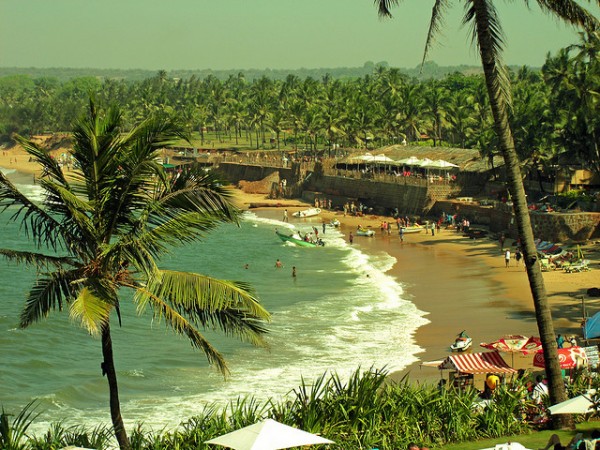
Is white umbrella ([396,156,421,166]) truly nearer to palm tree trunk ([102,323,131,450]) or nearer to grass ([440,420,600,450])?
grass ([440,420,600,450])

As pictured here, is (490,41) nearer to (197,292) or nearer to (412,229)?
(197,292)

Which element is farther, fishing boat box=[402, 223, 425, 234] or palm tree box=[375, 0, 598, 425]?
fishing boat box=[402, 223, 425, 234]

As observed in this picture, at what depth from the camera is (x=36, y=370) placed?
27.2m

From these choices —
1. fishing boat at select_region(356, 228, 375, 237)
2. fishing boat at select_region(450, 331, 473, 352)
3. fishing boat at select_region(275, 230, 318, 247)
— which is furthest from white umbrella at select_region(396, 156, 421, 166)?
fishing boat at select_region(450, 331, 473, 352)

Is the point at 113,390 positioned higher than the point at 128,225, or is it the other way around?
the point at 128,225

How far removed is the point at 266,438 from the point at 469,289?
1079 inches

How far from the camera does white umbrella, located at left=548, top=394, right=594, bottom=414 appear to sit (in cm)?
1318

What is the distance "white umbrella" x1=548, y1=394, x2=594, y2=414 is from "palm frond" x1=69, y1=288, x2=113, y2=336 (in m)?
6.65

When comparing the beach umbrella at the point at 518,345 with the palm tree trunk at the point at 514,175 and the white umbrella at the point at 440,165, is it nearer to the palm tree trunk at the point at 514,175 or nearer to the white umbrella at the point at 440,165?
the palm tree trunk at the point at 514,175

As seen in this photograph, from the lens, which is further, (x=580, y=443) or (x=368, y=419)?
(x=368, y=419)

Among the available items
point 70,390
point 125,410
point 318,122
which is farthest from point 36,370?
point 318,122

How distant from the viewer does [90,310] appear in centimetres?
957

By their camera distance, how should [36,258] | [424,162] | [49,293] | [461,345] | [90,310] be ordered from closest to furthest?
[90,310] < [49,293] < [36,258] < [461,345] < [424,162]

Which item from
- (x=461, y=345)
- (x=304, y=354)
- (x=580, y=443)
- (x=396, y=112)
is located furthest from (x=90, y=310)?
(x=396, y=112)
